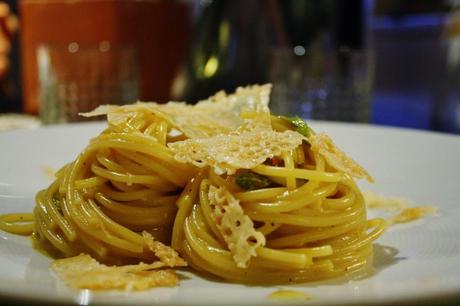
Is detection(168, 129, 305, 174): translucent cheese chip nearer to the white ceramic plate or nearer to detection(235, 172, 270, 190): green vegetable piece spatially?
detection(235, 172, 270, 190): green vegetable piece

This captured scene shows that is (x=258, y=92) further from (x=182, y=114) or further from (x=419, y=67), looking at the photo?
(x=419, y=67)

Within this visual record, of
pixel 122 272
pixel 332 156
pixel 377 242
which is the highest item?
pixel 332 156

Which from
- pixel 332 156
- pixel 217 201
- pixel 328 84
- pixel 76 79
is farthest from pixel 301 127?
pixel 76 79

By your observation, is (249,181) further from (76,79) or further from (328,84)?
(76,79)

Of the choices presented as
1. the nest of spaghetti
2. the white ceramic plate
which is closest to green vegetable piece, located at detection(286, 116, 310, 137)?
the nest of spaghetti

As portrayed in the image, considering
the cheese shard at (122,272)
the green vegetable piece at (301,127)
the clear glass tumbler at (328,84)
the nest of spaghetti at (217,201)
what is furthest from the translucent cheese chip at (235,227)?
the clear glass tumbler at (328,84)

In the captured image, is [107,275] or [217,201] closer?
[107,275]

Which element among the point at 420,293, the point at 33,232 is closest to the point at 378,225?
the point at 420,293

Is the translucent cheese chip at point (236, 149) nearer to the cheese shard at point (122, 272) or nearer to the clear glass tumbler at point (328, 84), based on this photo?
the cheese shard at point (122, 272)
